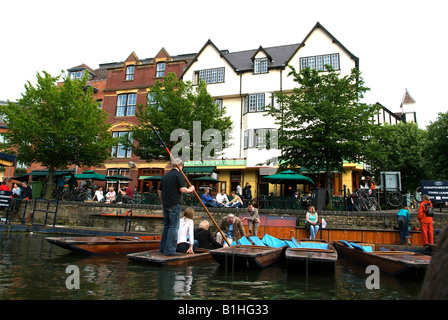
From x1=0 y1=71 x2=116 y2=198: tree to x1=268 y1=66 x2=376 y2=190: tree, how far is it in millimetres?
13429

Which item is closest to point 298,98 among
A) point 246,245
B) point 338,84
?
point 338,84

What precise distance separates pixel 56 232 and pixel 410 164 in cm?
2894

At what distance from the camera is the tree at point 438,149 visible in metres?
22.9

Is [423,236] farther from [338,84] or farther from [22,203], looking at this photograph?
[22,203]

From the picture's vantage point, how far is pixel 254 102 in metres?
25.9

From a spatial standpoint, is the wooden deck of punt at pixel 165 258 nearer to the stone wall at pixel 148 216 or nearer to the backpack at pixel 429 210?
the stone wall at pixel 148 216

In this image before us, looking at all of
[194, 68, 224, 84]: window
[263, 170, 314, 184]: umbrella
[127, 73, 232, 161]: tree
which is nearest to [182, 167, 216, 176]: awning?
[127, 73, 232, 161]: tree

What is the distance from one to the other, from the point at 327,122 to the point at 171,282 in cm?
1305

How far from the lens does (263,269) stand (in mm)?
7320

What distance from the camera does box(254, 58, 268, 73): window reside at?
2614cm

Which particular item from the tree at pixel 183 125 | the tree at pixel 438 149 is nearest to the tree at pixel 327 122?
the tree at pixel 183 125

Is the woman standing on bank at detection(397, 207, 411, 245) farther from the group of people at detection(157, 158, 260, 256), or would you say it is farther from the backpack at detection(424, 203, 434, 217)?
the group of people at detection(157, 158, 260, 256)

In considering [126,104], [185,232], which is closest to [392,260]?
[185,232]

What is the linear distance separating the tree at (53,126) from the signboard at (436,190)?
65.8 feet
